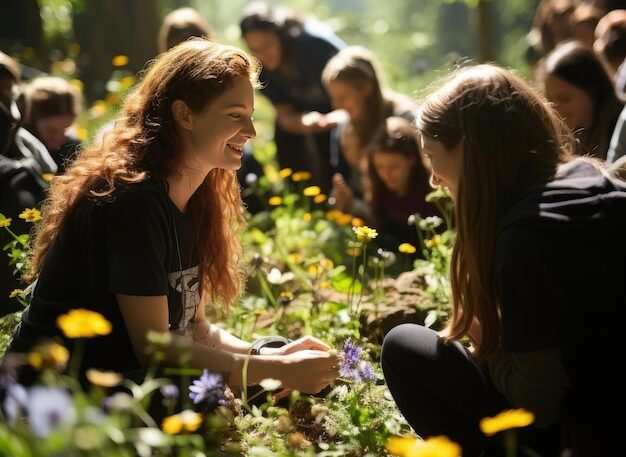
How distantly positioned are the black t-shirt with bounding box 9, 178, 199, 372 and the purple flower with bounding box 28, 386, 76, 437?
0.83m

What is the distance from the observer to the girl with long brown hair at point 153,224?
239 cm

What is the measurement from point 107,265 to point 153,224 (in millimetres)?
179

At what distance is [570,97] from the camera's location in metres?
4.17

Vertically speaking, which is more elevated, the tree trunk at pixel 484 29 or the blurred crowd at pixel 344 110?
the tree trunk at pixel 484 29

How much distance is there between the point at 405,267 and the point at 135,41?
19.2ft

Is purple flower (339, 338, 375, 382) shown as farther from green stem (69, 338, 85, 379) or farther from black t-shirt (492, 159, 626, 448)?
green stem (69, 338, 85, 379)

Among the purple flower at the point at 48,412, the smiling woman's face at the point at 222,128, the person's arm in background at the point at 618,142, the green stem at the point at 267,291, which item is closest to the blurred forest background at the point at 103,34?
the person's arm in background at the point at 618,142

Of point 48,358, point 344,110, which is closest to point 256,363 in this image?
point 48,358

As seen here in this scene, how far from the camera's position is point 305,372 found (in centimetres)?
250

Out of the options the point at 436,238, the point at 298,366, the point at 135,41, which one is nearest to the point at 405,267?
the point at 436,238

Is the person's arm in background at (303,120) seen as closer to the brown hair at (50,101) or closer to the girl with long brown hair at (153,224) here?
the brown hair at (50,101)

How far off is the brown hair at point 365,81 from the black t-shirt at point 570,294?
3069 mm

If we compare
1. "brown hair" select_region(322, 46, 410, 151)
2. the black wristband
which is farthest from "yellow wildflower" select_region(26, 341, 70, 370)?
"brown hair" select_region(322, 46, 410, 151)

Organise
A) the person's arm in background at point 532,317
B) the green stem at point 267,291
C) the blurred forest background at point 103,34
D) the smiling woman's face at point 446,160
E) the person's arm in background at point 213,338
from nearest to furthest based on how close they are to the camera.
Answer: the person's arm in background at point 532,317, the smiling woman's face at point 446,160, the person's arm in background at point 213,338, the green stem at point 267,291, the blurred forest background at point 103,34
